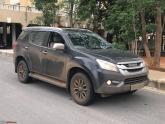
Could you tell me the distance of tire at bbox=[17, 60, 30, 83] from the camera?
29.5 ft

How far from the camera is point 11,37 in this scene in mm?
30797

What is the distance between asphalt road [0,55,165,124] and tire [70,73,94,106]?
149 mm

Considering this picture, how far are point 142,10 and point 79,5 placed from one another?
758 cm

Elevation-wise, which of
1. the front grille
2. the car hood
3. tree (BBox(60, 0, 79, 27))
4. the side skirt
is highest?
tree (BBox(60, 0, 79, 27))

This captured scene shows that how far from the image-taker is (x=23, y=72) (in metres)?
9.13

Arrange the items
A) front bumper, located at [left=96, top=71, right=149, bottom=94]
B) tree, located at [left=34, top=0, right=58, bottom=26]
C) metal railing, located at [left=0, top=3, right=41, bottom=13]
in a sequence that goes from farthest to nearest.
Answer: metal railing, located at [left=0, top=3, right=41, bottom=13], tree, located at [left=34, top=0, right=58, bottom=26], front bumper, located at [left=96, top=71, right=149, bottom=94]

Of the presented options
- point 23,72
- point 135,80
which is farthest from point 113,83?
point 23,72

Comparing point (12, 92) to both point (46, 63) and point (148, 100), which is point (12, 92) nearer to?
point (46, 63)

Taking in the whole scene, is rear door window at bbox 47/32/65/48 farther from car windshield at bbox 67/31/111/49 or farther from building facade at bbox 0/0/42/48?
building facade at bbox 0/0/42/48

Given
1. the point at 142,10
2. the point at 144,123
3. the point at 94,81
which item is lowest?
the point at 144,123

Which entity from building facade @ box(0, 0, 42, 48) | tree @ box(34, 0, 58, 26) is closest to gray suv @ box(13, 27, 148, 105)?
tree @ box(34, 0, 58, 26)

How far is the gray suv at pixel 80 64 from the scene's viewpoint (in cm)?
653

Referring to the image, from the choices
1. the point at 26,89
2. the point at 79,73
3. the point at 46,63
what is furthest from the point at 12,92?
the point at 79,73

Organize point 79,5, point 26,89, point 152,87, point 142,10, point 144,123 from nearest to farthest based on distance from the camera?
point 144,123
point 26,89
point 152,87
point 142,10
point 79,5
